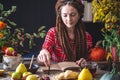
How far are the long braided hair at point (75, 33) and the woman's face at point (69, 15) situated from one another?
0.13ft

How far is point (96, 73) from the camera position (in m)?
2.19

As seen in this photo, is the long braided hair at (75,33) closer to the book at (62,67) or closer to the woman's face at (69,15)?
the woman's face at (69,15)

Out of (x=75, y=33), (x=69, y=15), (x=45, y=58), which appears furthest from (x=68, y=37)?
(x=45, y=58)

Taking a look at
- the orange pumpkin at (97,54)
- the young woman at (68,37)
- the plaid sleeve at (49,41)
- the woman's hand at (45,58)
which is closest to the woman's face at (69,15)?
the young woman at (68,37)

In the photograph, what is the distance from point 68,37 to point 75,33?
0.07 meters

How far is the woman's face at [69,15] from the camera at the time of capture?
2.64 meters

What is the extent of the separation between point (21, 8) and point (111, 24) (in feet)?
4.44

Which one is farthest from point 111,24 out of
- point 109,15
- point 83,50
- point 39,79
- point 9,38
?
point 39,79

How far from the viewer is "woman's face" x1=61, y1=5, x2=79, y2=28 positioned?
264 cm

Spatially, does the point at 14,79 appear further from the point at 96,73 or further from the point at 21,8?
the point at 21,8

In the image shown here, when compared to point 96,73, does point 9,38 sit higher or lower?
higher

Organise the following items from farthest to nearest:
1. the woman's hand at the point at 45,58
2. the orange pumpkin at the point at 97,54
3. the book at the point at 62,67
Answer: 1. the orange pumpkin at the point at 97,54
2. the woman's hand at the point at 45,58
3. the book at the point at 62,67

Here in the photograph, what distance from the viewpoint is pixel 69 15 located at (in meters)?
2.65

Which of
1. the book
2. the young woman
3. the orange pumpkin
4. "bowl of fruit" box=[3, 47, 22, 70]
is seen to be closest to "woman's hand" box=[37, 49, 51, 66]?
the book
